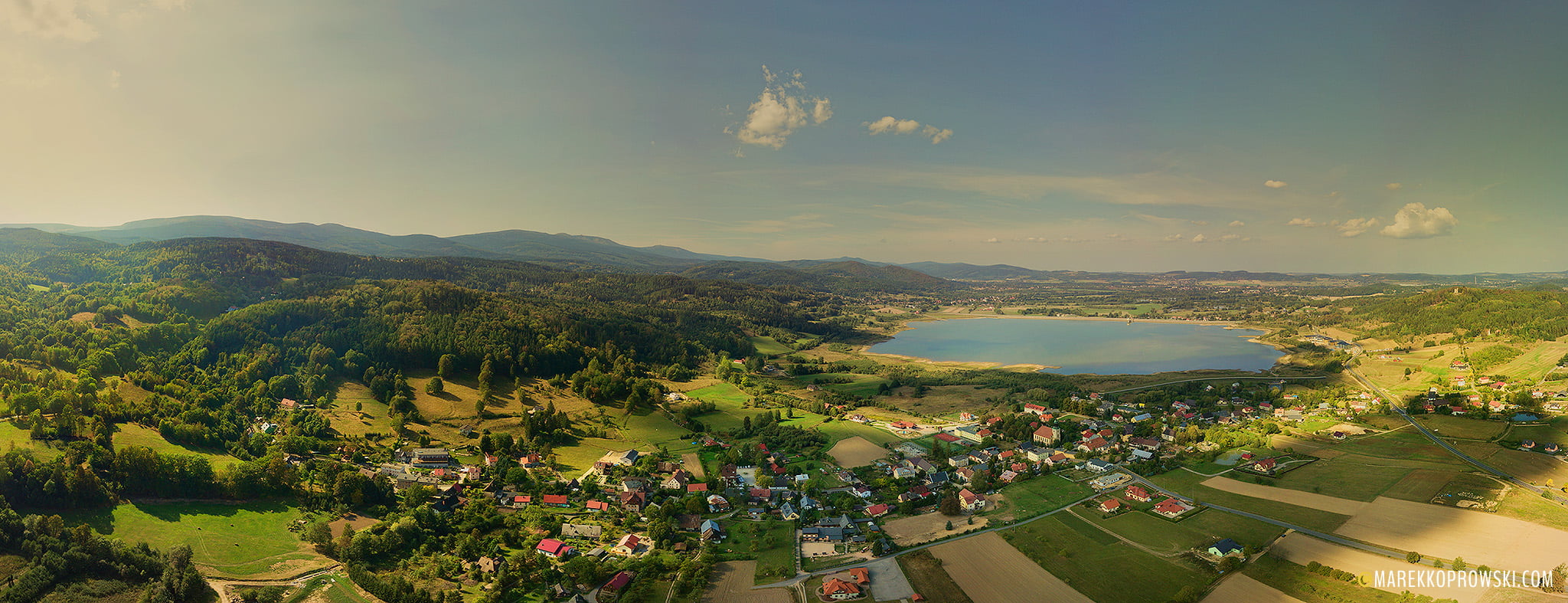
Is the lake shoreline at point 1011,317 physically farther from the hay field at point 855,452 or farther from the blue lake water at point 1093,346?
the hay field at point 855,452

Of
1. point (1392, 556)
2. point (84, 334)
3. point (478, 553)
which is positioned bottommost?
point (478, 553)

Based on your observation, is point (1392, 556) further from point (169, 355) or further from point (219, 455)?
point (169, 355)

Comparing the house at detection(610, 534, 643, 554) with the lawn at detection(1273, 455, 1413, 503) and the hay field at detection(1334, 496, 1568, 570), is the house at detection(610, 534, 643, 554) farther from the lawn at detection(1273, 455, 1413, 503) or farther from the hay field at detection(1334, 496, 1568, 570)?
the lawn at detection(1273, 455, 1413, 503)

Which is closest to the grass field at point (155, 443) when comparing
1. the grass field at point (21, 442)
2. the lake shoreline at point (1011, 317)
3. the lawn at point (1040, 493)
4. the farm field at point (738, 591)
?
the grass field at point (21, 442)

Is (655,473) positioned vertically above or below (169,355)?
below

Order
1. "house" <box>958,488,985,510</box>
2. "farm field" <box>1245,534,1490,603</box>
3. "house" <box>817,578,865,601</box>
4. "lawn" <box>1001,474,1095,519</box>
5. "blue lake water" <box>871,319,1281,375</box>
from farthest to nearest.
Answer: "blue lake water" <box>871,319,1281,375</box> < "house" <box>958,488,985,510</box> < "lawn" <box>1001,474,1095,519</box> < "house" <box>817,578,865,601</box> < "farm field" <box>1245,534,1490,603</box>

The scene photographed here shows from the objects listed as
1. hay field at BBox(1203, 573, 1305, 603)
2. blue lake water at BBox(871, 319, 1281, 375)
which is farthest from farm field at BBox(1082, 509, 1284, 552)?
blue lake water at BBox(871, 319, 1281, 375)

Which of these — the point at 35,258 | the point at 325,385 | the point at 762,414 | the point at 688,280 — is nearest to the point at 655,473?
the point at 762,414
